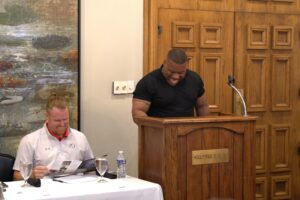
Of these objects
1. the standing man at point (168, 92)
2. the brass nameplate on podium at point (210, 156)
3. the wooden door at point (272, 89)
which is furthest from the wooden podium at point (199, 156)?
the wooden door at point (272, 89)

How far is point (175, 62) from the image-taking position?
12.9ft

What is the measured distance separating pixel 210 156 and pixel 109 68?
1346 mm

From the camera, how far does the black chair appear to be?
3699 millimetres

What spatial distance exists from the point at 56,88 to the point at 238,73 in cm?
172

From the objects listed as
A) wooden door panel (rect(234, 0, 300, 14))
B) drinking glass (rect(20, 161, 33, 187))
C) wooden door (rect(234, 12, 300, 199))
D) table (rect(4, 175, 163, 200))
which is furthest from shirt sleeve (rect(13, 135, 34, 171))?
wooden door panel (rect(234, 0, 300, 14))

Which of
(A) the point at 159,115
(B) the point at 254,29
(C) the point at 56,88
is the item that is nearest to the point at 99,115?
(C) the point at 56,88

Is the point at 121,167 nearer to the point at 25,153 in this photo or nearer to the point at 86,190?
the point at 86,190

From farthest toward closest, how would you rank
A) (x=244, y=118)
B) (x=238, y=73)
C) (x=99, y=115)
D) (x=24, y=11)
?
(x=238, y=73)
(x=99, y=115)
(x=24, y=11)
(x=244, y=118)

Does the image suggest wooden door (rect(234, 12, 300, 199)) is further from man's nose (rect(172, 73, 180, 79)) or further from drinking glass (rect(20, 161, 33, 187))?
drinking glass (rect(20, 161, 33, 187))

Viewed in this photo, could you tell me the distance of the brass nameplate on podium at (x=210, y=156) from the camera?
3678mm

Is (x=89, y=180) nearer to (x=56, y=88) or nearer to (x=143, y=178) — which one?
(x=143, y=178)

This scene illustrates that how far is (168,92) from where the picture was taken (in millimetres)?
4020

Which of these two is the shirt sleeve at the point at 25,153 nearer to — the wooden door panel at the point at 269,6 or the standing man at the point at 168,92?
the standing man at the point at 168,92

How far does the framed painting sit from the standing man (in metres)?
0.74
